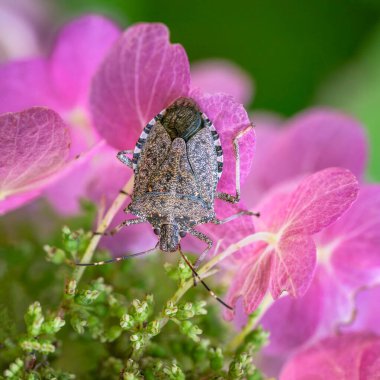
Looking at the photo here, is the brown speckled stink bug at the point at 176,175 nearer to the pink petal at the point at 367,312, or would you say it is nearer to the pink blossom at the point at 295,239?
the pink blossom at the point at 295,239

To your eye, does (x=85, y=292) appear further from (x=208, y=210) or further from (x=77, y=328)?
(x=208, y=210)

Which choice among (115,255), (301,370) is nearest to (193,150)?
(115,255)

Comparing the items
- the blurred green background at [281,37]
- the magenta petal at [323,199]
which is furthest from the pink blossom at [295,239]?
the blurred green background at [281,37]

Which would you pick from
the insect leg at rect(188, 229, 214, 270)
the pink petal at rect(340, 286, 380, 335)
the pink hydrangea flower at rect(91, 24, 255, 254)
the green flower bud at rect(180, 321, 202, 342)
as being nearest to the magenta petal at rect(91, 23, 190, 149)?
the pink hydrangea flower at rect(91, 24, 255, 254)

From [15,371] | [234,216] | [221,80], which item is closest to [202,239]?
[234,216]

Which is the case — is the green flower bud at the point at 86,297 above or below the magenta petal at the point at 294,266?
below

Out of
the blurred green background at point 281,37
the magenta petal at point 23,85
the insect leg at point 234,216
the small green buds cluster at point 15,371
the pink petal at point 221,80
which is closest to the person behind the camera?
the small green buds cluster at point 15,371
